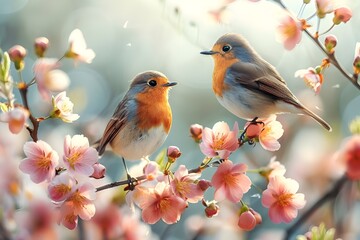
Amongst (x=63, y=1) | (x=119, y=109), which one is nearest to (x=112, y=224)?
(x=119, y=109)

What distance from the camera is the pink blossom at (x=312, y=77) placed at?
108cm

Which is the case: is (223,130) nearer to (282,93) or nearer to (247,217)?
(247,217)

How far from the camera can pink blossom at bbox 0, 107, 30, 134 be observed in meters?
0.90

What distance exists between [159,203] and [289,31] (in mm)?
387

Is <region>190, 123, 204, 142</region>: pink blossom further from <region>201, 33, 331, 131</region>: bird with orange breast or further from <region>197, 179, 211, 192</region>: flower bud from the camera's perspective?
<region>201, 33, 331, 131</region>: bird with orange breast

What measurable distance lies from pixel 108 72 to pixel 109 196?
2.18 metres

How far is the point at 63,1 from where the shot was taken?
388cm

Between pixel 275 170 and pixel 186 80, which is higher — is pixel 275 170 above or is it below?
above

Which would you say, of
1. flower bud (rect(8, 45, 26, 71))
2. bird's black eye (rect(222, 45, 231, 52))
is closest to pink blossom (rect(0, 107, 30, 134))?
flower bud (rect(8, 45, 26, 71))

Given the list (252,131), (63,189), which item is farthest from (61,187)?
(252,131)

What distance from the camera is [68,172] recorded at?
1048mm

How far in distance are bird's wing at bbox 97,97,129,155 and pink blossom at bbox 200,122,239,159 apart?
32 centimetres

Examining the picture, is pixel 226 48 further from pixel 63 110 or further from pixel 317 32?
pixel 63 110

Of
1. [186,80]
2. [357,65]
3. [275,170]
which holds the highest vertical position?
[357,65]
